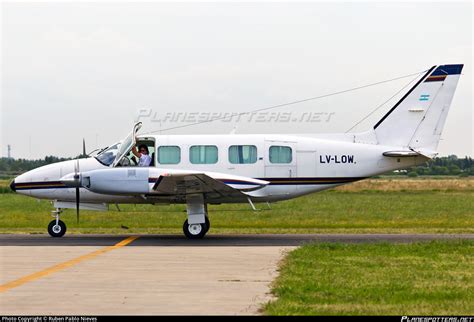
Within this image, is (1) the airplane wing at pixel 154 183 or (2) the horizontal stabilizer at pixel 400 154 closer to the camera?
(1) the airplane wing at pixel 154 183

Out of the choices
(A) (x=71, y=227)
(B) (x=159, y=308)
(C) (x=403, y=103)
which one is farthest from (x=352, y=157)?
(B) (x=159, y=308)

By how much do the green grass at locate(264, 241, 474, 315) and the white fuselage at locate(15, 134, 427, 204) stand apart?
4544mm

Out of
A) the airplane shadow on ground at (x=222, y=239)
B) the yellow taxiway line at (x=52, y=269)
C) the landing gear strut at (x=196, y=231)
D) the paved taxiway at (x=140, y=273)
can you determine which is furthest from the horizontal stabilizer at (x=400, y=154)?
the yellow taxiway line at (x=52, y=269)

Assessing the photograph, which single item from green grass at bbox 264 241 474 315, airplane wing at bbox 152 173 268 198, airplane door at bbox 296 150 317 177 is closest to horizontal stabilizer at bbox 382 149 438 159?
airplane door at bbox 296 150 317 177

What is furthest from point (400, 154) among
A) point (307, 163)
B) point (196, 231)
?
point (196, 231)

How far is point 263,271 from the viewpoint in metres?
15.8

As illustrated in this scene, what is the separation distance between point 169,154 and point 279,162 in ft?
11.4

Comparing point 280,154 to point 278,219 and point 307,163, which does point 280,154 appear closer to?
point 307,163

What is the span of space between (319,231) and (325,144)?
4153 mm

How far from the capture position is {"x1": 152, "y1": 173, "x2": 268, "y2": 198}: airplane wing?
2225cm

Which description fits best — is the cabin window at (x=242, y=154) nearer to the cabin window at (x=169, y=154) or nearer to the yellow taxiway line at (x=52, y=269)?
the cabin window at (x=169, y=154)

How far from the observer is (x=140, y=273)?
1537 centimetres

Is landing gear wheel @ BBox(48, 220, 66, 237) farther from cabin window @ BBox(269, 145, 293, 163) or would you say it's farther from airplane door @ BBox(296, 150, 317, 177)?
airplane door @ BBox(296, 150, 317, 177)

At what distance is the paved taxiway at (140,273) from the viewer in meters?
11.8
